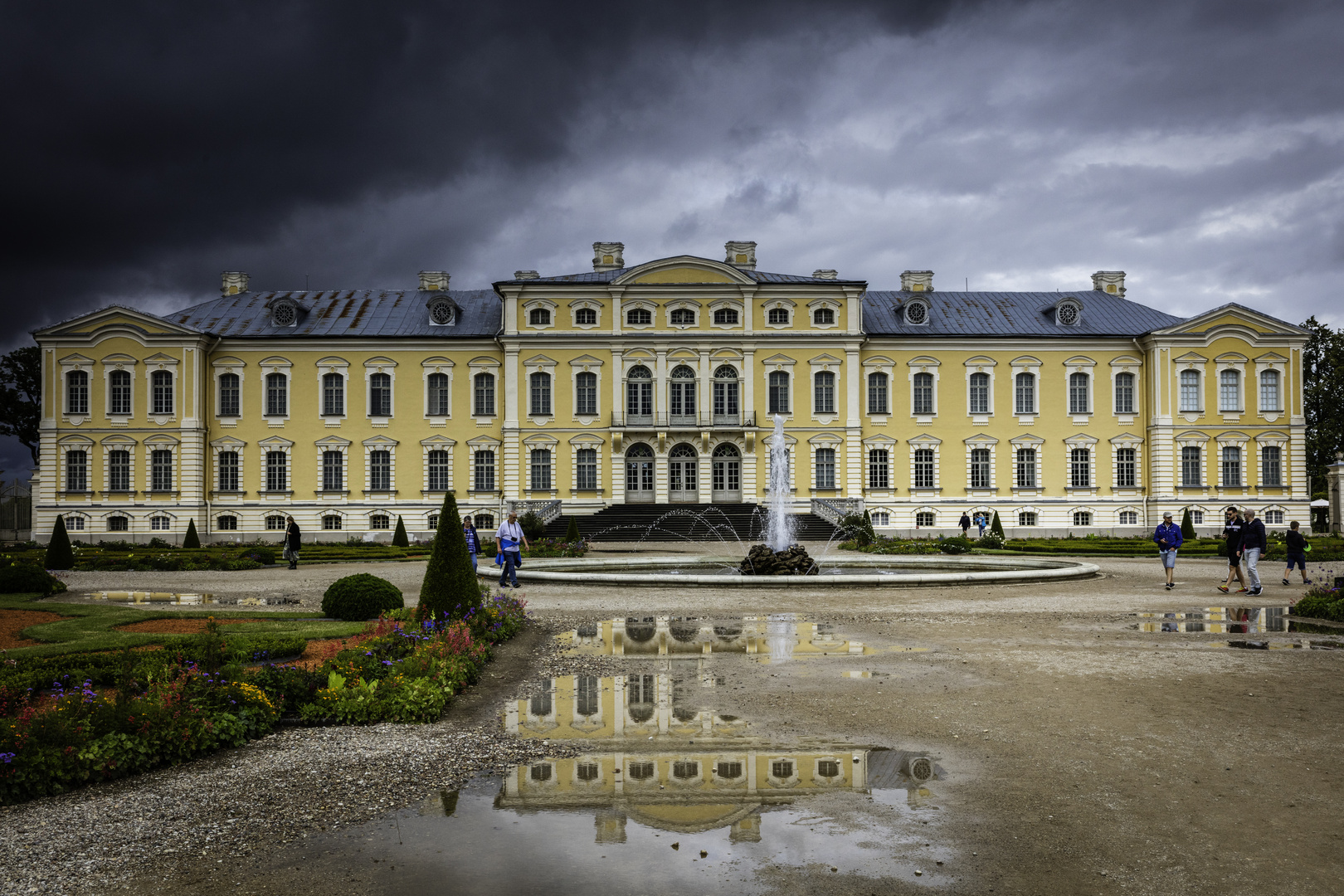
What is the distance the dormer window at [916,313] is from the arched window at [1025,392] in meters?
4.77

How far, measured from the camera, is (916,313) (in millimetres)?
41719

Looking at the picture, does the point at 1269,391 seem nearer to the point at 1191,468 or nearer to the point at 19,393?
the point at 1191,468

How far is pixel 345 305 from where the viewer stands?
42.2 meters

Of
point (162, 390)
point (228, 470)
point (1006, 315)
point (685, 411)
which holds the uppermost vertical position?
point (1006, 315)

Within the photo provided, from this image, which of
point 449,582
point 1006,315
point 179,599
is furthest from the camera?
point 1006,315

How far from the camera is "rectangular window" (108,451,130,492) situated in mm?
38781

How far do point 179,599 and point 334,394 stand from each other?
24680mm

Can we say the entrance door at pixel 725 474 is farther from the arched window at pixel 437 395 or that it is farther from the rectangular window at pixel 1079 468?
the rectangular window at pixel 1079 468

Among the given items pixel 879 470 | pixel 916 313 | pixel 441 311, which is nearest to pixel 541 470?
pixel 441 311

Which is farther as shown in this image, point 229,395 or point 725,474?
point 725,474

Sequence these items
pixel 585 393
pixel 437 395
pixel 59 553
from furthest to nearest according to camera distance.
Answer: pixel 437 395, pixel 585 393, pixel 59 553

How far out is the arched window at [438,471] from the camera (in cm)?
4003

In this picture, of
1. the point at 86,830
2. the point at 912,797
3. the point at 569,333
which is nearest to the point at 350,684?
the point at 86,830

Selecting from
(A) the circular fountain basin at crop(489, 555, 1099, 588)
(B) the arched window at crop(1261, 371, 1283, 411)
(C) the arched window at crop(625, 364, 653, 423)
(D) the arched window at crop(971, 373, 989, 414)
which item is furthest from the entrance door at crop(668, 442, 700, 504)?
(B) the arched window at crop(1261, 371, 1283, 411)
